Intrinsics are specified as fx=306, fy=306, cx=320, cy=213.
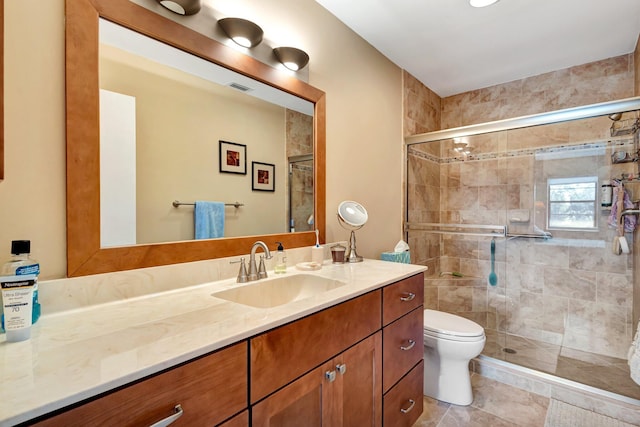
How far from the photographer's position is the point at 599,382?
199 cm

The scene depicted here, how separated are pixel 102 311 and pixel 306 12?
1789mm

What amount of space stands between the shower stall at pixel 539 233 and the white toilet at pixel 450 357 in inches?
21.5

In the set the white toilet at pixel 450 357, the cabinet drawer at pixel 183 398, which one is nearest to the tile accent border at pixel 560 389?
the white toilet at pixel 450 357

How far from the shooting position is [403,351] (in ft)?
4.91

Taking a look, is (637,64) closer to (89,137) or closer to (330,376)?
(330,376)

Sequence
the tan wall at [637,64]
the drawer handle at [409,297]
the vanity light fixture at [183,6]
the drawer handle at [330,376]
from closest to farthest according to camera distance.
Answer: the drawer handle at [330,376]
the vanity light fixture at [183,6]
the drawer handle at [409,297]
the tan wall at [637,64]

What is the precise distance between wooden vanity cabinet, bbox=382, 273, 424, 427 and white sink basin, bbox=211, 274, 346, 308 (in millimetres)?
292

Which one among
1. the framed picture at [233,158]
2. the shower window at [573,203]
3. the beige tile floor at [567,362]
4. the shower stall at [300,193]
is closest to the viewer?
the framed picture at [233,158]

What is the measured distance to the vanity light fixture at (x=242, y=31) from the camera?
4.44ft

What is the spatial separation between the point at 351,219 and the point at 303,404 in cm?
110

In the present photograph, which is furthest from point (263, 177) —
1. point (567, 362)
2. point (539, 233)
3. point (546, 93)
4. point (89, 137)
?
point (546, 93)

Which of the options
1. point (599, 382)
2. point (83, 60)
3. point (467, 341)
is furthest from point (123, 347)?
point (599, 382)

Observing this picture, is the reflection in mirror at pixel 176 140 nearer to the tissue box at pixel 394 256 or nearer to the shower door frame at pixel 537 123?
the tissue box at pixel 394 256

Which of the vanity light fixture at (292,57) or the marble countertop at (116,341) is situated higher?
the vanity light fixture at (292,57)
